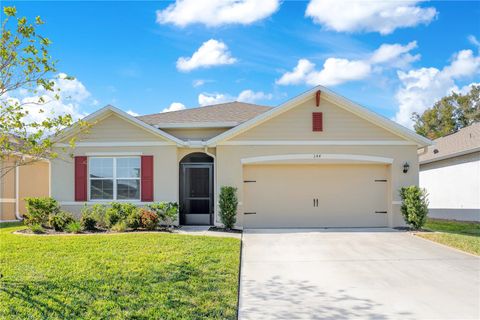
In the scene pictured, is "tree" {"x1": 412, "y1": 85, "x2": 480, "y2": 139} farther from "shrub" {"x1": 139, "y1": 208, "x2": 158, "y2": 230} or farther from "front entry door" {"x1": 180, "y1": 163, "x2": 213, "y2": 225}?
"shrub" {"x1": 139, "y1": 208, "x2": 158, "y2": 230}

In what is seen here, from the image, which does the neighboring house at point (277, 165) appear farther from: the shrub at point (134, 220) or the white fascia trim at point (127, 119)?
the shrub at point (134, 220)

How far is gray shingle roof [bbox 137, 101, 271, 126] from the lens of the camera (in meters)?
14.9

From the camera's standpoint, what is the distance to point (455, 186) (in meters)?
18.1

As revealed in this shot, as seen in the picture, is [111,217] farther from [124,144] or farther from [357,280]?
[357,280]

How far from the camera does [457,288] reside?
627cm

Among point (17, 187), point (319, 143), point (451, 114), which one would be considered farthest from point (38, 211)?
point (451, 114)

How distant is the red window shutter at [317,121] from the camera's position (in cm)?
1339

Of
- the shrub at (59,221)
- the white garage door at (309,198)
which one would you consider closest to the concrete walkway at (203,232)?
the white garage door at (309,198)

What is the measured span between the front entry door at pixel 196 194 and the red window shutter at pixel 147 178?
3.62 feet

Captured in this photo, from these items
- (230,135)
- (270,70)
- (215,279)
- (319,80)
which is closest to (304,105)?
(319,80)

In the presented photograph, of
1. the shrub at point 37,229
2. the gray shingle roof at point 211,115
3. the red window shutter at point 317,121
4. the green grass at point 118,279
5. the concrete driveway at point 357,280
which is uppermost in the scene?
the gray shingle roof at point 211,115

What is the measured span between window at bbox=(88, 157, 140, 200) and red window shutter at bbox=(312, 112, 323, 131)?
6.13 meters

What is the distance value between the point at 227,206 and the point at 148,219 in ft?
8.12

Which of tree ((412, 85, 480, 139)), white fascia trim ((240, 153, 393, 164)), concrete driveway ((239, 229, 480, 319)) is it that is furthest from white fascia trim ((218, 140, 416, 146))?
tree ((412, 85, 480, 139))
